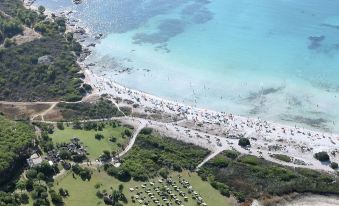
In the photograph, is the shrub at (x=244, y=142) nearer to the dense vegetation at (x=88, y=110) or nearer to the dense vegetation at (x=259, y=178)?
the dense vegetation at (x=259, y=178)

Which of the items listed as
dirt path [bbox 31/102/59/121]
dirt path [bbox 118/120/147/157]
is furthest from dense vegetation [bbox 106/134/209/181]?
dirt path [bbox 31/102/59/121]

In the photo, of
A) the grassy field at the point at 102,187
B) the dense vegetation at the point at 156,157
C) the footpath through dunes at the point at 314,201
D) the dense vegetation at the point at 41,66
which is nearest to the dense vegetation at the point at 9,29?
the dense vegetation at the point at 41,66

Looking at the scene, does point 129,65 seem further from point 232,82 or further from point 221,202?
point 221,202

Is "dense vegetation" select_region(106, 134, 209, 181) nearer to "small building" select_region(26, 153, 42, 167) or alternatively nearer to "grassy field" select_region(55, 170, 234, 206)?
"grassy field" select_region(55, 170, 234, 206)

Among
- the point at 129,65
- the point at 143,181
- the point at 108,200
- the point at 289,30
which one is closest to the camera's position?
the point at 108,200

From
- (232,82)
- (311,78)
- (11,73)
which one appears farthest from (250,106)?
(11,73)
